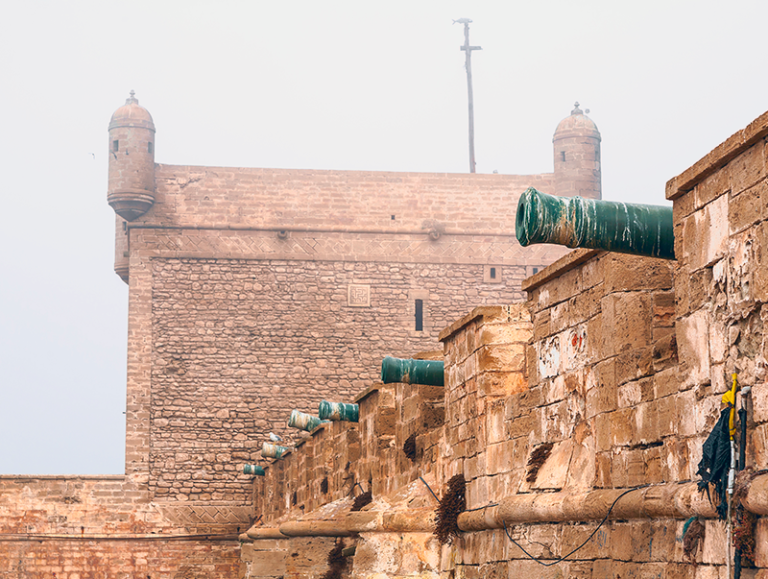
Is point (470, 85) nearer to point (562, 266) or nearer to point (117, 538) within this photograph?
point (117, 538)

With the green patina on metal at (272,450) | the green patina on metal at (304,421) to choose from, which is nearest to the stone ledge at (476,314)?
the green patina on metal at (304,421)

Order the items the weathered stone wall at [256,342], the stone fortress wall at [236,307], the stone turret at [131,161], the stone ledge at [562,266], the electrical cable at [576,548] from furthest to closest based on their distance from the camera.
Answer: the stone turret at [131,161] → the weathered stone wall at [256,342] → the stone fortress wall at [236,307] → the stone ledge at [562,266] → the electrical cable at [576,548]

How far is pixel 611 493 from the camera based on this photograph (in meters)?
4.47

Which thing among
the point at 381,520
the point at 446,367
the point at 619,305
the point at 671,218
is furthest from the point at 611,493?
→ the point at 381,520

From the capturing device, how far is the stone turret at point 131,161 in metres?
20.5

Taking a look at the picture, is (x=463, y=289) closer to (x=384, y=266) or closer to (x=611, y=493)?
(x=384, y=266)

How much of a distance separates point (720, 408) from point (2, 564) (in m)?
18.9

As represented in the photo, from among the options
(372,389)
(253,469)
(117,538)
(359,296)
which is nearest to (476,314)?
(372,389)

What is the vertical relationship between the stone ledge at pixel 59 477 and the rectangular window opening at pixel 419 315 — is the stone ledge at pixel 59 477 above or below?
below

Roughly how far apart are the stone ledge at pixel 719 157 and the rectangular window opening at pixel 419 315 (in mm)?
17193

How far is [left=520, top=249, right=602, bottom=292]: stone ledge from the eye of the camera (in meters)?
4.86

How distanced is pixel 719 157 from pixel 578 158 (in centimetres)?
1801

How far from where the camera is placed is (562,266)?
16.9 ft

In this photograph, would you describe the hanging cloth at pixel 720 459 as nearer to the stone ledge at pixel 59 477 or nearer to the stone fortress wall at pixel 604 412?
the stone fortress wall at pixel 604 412
